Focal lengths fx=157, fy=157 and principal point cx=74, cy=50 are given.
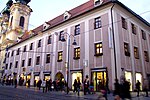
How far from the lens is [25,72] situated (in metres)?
35.4

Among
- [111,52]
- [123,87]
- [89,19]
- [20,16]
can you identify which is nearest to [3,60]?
[20,16]

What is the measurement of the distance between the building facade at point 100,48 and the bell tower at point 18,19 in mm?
21724

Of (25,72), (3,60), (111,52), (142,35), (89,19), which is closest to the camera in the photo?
(111,52)

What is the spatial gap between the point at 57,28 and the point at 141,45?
1515cm

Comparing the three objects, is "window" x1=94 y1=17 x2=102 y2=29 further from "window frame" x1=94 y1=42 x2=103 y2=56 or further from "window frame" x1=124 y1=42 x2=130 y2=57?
"window frame" x1=124 y1=42 x2=130 y2=57

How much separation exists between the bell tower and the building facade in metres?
21.7

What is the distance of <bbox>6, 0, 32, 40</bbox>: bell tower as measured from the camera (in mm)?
49031

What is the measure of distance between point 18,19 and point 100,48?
A: 1459 inches

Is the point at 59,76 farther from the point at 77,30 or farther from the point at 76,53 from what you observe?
the point at 77,30

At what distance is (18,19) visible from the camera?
1972 inches

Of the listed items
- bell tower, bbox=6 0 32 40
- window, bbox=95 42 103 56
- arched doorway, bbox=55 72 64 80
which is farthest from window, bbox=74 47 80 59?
bell tower, bbox=6 0 32 40

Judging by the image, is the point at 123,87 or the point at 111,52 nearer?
the point at 123,87

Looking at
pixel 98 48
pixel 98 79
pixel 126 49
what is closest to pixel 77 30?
pixel 98 48

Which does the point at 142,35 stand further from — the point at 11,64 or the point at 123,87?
the point at 11,64
